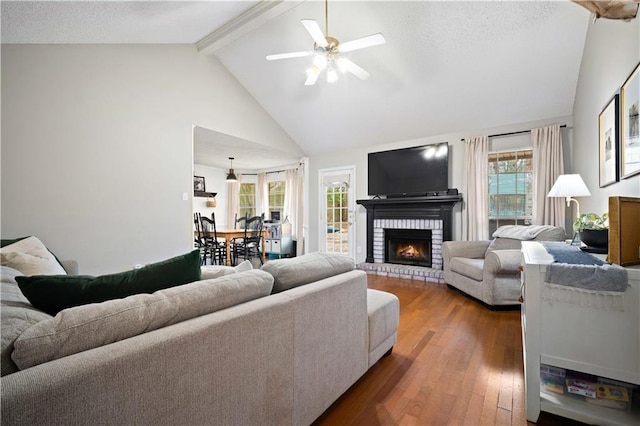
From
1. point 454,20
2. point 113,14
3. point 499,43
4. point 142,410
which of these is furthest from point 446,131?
point 142,410

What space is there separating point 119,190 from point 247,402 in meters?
3.36

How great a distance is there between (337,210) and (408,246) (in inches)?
64.0

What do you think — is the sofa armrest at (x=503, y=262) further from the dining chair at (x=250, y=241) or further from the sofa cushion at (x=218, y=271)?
the dining chair at (x=250, y=241)

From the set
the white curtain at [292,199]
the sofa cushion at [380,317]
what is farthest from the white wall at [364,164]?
the sofa cushion at [380,317]

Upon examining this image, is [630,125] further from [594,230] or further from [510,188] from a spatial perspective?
[510,188]

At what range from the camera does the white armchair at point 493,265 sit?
113 inches

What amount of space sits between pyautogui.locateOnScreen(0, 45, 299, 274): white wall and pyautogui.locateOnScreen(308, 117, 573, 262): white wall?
97.3 inches

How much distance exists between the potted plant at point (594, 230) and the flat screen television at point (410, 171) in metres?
2.81

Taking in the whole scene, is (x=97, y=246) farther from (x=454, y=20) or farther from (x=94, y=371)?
(x=454, y=20)

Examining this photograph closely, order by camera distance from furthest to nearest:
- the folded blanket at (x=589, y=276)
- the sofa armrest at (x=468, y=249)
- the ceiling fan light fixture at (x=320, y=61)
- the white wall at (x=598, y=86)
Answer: the sofa armrest at (x=468, y=249)
the ceiling fan light fixture at (x=320, y=61)
the white wall at (x=598, y=86)
the folded blanket at (x=589, y=276)

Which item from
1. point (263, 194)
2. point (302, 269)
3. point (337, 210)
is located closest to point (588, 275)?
point (302, 269)

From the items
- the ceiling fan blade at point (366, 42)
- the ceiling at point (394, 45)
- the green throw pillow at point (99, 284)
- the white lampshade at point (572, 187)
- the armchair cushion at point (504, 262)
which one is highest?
the ceiling at point (394, 45)

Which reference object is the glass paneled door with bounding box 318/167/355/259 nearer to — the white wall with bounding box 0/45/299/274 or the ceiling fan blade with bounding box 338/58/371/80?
the white wall with bounding box 0/45/299/274

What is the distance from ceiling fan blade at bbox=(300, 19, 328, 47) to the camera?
2332mm
